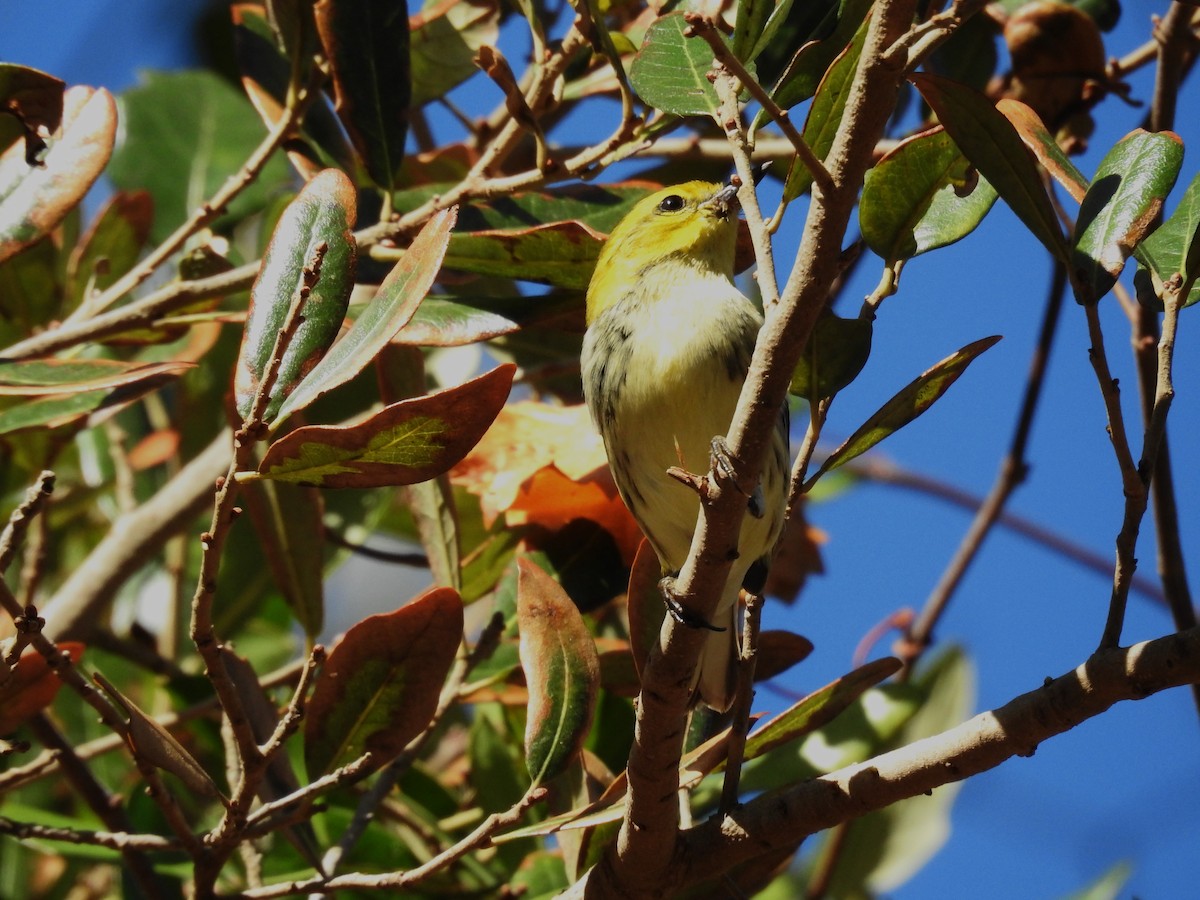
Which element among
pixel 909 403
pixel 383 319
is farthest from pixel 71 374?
pixel 909 403

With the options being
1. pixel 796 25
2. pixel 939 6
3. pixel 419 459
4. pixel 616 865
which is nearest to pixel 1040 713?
pixel 616 865

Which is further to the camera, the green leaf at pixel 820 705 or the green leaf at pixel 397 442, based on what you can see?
the green leaf at pixel 820 705

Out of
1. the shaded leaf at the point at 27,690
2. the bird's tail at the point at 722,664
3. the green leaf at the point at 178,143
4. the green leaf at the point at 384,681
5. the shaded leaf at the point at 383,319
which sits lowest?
the shaded leaf at the point at 27,690

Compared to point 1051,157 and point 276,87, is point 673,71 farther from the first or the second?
point 276,87

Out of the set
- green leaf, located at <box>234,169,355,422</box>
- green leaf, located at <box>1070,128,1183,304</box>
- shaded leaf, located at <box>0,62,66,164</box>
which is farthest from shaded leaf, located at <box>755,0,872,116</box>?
shaded leaf, located at <box>0,62,66,164</box>

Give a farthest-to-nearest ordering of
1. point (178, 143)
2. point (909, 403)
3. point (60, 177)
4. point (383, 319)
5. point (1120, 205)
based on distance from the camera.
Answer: point (178, 143) < point (60, 177) < point (909, 403) < point (1120, 205) < point (383, 319)

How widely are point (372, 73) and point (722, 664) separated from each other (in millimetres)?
1339

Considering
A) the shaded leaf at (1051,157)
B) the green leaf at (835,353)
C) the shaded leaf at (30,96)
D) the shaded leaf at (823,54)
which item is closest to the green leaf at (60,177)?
the shaded leaf at (30,96)

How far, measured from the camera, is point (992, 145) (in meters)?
1.72

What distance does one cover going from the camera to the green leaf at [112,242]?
2980 millimetres

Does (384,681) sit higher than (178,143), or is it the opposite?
(178,143)

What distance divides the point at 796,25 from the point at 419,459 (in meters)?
1.19

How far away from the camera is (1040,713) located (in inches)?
60.4

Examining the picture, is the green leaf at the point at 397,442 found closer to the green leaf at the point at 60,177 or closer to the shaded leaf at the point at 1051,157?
the shaded leaf at the point at 1051,157
